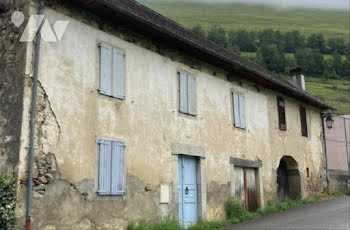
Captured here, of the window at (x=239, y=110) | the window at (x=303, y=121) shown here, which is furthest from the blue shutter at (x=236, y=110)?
the window at (x=303, y=121)

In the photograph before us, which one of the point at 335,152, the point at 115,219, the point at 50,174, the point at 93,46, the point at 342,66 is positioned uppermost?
the point at 342,66

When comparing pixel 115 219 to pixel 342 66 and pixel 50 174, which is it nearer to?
pixel 50 174

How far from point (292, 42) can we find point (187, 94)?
72.0 meters

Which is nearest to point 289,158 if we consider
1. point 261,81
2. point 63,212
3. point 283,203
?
point 283,203

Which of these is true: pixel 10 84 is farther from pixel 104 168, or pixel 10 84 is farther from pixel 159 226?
pixel 159 226

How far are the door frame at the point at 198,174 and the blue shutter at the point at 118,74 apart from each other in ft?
7.50

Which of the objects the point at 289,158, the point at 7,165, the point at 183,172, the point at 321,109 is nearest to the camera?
the point at 7,165

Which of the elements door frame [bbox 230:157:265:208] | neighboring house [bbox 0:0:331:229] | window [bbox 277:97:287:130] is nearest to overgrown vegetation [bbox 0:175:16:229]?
neighboring house [bbox 0:0:331:229]

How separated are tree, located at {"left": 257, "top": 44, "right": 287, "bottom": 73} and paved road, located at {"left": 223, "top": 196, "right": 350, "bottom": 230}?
4931cm

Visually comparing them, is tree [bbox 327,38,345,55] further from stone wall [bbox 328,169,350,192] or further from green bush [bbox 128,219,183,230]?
green bush [bbox 128,219,183,230]

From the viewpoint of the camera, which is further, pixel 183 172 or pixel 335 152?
pixel 335 152

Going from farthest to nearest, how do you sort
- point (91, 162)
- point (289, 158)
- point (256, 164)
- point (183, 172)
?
point (289, 158)
point (256, 164)
point (183, 172)
point (91, 162)

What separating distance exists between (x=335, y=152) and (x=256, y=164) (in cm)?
858

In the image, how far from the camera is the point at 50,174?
26.3 feet
